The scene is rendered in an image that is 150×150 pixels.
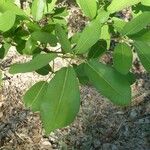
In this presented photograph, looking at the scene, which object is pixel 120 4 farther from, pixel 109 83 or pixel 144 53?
pixel 109 83

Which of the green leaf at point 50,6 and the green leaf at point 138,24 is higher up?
the green leaf at point 138,24

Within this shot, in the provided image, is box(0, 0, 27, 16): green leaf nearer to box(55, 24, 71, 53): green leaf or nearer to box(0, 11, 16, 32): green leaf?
box(0, 11, 16, 32): green leaf

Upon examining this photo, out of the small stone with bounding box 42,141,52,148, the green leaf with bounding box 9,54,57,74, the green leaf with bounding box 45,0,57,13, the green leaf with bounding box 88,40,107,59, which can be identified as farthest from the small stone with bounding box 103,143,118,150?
the green leaf with bounding box 9,54,57,74

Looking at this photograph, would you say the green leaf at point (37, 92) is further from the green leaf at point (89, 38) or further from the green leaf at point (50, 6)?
the green leaf at point (50, 6)

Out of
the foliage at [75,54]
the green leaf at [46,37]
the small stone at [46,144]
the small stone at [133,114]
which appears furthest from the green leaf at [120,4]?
the small stone at [133,114]

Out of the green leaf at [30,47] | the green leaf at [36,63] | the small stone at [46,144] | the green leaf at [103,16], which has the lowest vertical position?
the small stone at [46,144]

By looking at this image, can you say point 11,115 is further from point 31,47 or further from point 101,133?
point 31,47

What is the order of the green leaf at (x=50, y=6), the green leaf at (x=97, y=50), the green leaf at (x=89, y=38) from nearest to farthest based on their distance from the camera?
the green leaf at (x=89, y=38)
the green leaf at (x=97, y=50)
the green leaf at (x=50, y=6)
